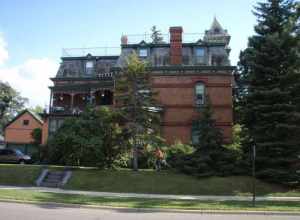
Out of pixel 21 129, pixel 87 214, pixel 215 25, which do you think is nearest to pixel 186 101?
pixel 87 214

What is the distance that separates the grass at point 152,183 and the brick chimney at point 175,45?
1350 centimetres

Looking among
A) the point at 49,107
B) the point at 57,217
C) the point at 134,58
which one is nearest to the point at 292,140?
the point at 134,58

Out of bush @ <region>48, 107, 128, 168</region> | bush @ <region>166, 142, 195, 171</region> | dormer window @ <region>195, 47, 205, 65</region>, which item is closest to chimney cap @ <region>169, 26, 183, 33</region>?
dormer window @ <region>195, 47, 205, 65</region>

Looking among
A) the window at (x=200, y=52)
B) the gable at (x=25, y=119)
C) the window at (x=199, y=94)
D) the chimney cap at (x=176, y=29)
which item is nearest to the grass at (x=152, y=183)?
the window at (x=199, y=94)

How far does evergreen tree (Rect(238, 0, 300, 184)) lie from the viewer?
2095cm

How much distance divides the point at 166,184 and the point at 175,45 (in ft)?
55.4

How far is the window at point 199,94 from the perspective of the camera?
32.0 metres

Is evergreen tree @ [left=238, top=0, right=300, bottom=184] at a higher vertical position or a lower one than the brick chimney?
lower

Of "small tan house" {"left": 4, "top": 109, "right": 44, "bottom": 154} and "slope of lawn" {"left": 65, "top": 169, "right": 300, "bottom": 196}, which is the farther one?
"small tan house" {"left": 4, "top": 109, "right": 44, "bottom": 154}

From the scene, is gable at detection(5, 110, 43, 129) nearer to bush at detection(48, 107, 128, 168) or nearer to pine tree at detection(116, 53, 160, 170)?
bush at detection(48, 107, 128, 168)

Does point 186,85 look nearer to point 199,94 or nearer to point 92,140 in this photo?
point 199,94

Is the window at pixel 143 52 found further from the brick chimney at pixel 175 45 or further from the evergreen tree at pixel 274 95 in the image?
the evergreen tree at pixel 274 95

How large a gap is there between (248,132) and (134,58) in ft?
30.4

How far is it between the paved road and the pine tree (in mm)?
10809
